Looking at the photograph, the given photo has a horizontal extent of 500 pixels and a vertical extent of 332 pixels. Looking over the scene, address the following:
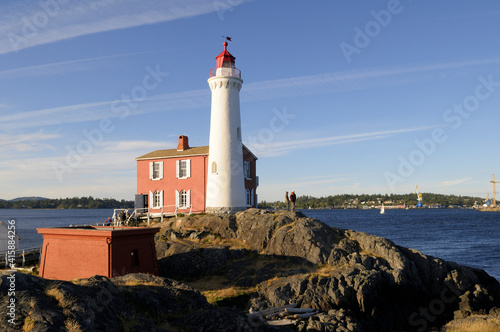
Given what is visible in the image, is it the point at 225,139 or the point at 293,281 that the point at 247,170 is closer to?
the point at 225,139

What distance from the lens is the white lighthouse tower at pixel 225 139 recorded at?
3209 centimetres

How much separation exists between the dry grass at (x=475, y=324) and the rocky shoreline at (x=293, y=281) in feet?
3.34

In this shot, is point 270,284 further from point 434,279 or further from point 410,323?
point 434,279

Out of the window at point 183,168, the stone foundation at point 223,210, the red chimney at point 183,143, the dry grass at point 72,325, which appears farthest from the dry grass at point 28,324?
the red chimney at point 183,143

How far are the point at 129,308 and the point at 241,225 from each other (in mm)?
18511

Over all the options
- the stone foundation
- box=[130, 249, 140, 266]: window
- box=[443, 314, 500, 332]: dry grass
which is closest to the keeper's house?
the stone foundation

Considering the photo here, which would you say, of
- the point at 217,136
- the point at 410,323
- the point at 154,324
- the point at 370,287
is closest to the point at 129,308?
the point at 154,324

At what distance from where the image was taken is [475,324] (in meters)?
19.9

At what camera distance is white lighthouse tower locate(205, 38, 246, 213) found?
105 ft

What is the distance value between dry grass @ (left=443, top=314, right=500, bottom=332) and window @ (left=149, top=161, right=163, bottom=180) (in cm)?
2559

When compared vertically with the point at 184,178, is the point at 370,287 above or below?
below

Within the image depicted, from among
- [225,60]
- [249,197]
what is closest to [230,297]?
[249,197]

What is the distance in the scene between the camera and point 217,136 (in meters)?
32.4

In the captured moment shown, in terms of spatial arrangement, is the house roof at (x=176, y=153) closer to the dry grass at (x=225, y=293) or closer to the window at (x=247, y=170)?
the window at (x=247, y=170)
